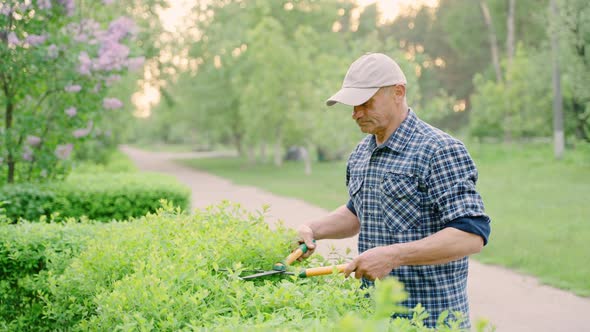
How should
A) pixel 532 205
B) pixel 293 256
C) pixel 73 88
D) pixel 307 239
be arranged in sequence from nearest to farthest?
pixel 293 256 < pixel 307 239 < pixel 73 88 < pixel 532 205

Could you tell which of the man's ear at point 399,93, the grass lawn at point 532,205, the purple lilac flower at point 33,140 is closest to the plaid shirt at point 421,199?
the man's ear at point 399,93

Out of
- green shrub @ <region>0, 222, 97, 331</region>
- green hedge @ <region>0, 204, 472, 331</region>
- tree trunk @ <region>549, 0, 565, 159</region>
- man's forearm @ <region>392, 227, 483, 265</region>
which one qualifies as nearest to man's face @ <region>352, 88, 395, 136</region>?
man's forearm @ <region>392, 227, 483, 265</region>

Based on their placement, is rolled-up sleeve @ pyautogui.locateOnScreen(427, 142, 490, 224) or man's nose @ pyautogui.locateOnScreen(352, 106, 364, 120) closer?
rolled-up sleeve @ pyautogui.locateOnScreen(427, 142, 490, 224)

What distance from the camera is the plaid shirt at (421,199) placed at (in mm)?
2623

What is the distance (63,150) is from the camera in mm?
8914

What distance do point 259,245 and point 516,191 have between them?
15.2 metres

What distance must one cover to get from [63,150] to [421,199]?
740 centimetres

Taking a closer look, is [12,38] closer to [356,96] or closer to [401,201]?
[356,96]

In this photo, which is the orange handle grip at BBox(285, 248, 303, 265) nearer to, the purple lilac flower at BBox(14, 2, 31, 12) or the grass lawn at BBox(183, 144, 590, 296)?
the grass lawn at BBox(183, 144, 590, 296)

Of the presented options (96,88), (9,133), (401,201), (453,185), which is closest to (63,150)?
(9,133)

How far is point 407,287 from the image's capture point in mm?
2838

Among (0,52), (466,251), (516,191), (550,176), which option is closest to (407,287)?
(466,251)

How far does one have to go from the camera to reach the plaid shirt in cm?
262

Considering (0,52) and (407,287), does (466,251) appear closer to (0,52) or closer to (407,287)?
(407,287)
